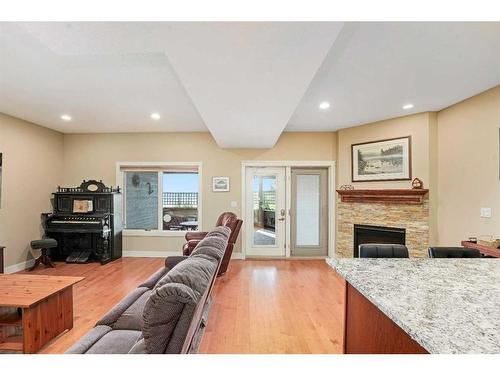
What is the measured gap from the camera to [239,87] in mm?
2330

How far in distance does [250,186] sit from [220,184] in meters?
0.63

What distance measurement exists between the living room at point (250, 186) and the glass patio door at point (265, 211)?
0.03m

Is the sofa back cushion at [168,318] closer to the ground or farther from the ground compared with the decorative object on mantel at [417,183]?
closer to the ground

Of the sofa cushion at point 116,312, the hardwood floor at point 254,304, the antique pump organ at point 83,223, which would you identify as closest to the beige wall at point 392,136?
the hardwood floor at point 254,304

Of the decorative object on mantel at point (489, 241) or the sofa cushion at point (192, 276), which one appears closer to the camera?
the sofa cushion at point (192, 276)

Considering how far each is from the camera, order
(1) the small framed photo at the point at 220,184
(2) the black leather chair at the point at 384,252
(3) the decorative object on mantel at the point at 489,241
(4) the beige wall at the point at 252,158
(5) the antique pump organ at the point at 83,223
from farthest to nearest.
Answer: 1. (1) the small framed photo at the point at 220,184
2. (5) the antique pump organ at the point at 83,223
3. (4) the beige wall at the point at 252,158
4. (3) the decorative object on mantel at the point at 489,241
5. (2) the black leather chair at the point at 384,252

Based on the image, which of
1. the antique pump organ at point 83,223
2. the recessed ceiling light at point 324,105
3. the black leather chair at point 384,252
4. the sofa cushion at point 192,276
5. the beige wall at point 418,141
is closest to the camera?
the sofa cushion at point 192,276

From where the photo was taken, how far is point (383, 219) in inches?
175

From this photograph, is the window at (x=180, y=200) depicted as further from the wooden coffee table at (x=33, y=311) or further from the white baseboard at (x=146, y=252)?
the wooden coffee table at (x=33, y=311)

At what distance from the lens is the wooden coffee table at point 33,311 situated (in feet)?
6.85
